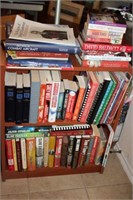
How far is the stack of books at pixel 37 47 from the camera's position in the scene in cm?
115

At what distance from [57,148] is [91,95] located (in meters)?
0.41

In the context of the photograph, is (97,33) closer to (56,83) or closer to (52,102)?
(56,83)

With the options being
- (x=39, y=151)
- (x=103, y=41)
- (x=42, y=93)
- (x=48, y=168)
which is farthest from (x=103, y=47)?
(x=48, y=168)

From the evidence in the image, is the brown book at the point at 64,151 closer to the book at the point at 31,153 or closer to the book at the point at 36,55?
the book at the point at 31,153

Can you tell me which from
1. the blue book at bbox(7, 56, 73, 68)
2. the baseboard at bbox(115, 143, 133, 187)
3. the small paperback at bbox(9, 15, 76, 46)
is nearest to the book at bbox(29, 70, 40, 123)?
Answer: the blue book at bbox(7, 56, 73, 68)

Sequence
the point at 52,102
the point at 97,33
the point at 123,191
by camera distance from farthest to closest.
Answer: the point at 123,191
the point at 52,102
the point at 97,33

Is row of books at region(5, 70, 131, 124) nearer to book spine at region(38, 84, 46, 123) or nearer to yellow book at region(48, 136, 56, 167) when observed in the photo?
book spine at region(38, 84, 46, 123)

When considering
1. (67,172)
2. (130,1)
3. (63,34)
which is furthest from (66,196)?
(130,1)

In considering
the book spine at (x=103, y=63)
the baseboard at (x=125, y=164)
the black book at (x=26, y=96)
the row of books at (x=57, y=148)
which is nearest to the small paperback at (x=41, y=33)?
the book spine at (x=103, y=63)

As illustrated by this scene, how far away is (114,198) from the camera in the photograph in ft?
5.17

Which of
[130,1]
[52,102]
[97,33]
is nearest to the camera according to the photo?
[97,33]

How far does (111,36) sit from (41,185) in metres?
1.01

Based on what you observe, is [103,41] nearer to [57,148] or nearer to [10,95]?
[10,95]

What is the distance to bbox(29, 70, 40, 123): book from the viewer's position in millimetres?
1264
